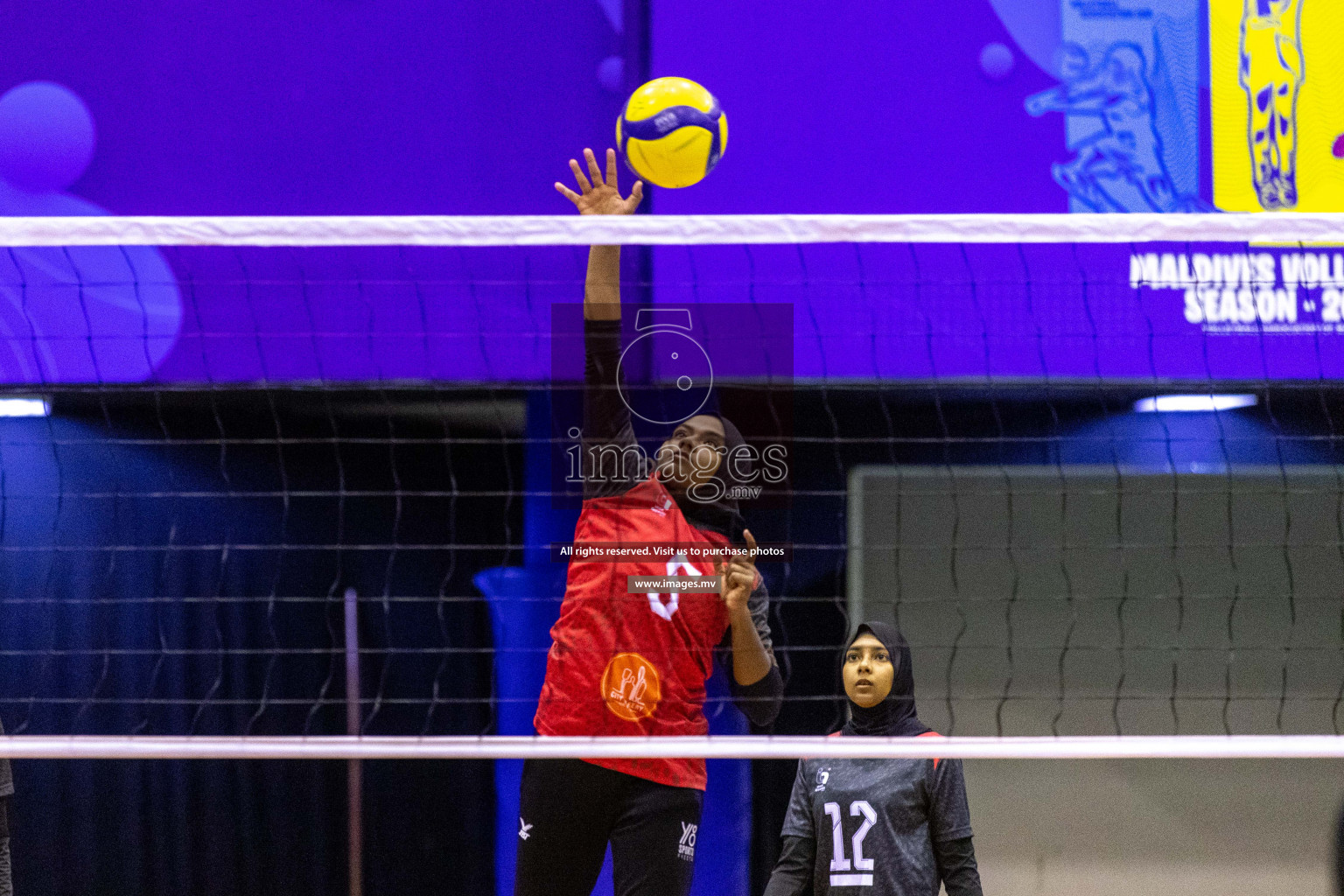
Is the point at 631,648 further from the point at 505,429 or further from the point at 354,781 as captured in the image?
the point at 354,781

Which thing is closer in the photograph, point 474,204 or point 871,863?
point 871,863

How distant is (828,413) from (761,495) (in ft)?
1.47

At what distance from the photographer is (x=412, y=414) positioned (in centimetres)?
480

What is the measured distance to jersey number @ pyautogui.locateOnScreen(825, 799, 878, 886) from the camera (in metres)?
3.29

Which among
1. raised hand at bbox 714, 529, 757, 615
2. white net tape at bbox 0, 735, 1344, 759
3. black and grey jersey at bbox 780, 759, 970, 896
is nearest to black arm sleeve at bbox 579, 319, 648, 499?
raised hand at bbox 714, 529, 757, 615

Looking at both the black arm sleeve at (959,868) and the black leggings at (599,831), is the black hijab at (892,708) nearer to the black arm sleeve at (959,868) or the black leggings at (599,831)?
the black arm sleeve at (959,868)

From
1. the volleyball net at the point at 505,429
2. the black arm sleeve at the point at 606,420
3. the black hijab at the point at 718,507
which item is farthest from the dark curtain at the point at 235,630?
the black arm sleeve at the point at 606,420

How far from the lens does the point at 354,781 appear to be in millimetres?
4695

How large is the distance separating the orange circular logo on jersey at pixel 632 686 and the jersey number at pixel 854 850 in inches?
28.5

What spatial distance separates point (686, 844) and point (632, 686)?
0.44 meters

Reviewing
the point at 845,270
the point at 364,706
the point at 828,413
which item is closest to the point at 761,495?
the point at 828,413

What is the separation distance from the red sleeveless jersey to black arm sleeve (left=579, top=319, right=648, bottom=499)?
5cm

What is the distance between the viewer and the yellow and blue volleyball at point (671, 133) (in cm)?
337

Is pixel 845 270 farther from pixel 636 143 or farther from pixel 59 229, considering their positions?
pixel 59 229
